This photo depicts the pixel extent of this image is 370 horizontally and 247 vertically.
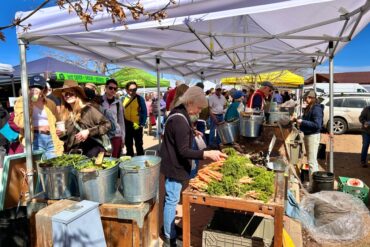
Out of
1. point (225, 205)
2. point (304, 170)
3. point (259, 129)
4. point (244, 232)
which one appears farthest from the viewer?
point (304, 170)

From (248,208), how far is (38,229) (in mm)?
1666

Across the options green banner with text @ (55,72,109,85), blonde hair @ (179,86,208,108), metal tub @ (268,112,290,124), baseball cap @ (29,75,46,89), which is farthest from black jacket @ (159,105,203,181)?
green banner with text @ (55,72,109,85)

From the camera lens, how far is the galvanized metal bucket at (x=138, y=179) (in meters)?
2.28

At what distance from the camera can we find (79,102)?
3.10m

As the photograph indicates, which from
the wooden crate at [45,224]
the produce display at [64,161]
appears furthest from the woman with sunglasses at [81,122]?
the wooden crate at [45,224]

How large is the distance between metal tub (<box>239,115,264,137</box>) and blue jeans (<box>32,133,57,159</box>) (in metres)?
2.82

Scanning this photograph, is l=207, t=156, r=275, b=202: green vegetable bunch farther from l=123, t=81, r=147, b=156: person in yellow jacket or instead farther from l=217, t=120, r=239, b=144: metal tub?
l=123, t=81, r=147, b=156: person in yellow jacket

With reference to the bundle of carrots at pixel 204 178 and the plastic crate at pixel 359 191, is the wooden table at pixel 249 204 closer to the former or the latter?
the bundle of carrots at pixel 204 178

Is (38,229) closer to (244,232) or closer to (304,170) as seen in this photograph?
(244,232)

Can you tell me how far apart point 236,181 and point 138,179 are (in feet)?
2.84

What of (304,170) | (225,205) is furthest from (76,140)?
(304,170)

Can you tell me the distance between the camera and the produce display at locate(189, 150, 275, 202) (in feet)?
7.70

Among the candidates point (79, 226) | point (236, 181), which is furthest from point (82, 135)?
point (236, 181)

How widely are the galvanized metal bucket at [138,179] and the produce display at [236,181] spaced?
38 cm
